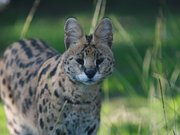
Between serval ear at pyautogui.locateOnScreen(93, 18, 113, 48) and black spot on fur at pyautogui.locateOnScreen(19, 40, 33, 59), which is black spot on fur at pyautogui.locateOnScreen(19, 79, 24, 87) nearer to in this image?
black spot on fur at pyautogui.locateOnScreen(19, 40, 33, 59)

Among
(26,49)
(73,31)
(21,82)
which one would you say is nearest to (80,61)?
(73,31)

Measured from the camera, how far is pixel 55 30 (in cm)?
1547

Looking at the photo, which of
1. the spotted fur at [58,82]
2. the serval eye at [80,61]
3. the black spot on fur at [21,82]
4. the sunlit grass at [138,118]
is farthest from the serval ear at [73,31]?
the black spot on fur at [21,82]

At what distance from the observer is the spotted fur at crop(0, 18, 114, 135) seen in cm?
566

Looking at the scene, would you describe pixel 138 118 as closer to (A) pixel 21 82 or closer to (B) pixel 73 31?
(A) pixel 21 82

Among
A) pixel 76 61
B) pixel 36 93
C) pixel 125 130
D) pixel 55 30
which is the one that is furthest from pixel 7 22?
pixel 76 61

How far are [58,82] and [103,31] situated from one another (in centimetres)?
51

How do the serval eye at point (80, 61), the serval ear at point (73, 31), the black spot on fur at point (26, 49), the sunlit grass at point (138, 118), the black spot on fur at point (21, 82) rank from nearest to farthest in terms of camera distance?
the sunlit grass at point (138, 118)
the serval eye at point (80, 61)
the serval ear at point (73, 31)
the black spot on fur at point (21, 82)
the black spot on fur at point (26, 49)

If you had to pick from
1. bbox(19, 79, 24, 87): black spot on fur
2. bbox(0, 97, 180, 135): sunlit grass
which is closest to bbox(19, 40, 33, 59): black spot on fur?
bbox(19, 79, 24, 87): black spot on fur

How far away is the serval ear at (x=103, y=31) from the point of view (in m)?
5.75

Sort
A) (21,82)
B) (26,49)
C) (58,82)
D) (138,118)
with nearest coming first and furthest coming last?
(58,82) → (21,82) → (26,49) → (138,118)

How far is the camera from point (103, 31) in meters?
5.79

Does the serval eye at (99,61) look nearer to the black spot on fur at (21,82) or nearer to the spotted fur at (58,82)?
the spotted fur at (58,82)

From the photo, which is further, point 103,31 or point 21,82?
point 21,82
